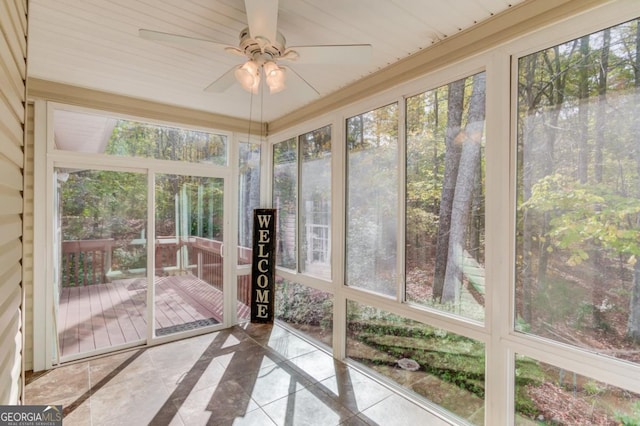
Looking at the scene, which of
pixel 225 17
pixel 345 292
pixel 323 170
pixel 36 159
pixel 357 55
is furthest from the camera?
pixel 323 170

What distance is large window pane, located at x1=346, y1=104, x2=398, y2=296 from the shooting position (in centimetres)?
283

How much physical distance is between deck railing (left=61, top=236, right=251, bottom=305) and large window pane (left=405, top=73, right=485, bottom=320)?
2601 mm

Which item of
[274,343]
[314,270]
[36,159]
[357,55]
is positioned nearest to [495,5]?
[357,55]

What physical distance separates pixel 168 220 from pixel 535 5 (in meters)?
3.93

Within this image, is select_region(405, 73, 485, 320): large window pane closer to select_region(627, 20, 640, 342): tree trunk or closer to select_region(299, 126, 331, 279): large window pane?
select_region(627, 20, 640, 342): tree trunk

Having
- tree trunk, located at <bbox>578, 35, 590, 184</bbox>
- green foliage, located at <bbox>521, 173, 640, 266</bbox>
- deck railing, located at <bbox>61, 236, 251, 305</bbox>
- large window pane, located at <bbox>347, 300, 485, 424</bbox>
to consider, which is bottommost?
large window pane, located at <bbox>347, 300, 485, 424</bbox>

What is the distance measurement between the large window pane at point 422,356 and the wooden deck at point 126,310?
2.05 m

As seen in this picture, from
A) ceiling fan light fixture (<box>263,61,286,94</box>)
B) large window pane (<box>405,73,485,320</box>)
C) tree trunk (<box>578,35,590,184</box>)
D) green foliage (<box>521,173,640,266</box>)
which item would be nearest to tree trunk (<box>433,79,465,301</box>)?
large window pane (<box>405,73,485,320</box>)

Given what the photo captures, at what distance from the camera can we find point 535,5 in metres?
1.86

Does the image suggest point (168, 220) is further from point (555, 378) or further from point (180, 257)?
point (555, 378)

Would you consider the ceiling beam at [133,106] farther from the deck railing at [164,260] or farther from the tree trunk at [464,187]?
the tree trunk at [464,187]

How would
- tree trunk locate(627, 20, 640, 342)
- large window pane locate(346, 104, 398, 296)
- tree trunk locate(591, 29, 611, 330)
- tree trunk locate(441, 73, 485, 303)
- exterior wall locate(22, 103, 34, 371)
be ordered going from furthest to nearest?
exterior wall locate(22, 103, 34, 371) → large window pane locate(346, 104, 398, 296) → tree trunk locate(441, 73, 485, 303) → tree trunk locate(591, 29, 611, 330) → tree trunk locate(627, 20, 640, 342)

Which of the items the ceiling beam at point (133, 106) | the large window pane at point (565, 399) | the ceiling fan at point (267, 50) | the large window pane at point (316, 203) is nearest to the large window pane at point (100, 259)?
the ceiling beam at point (133, 106)

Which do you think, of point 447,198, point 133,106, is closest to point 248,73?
point 447,198
